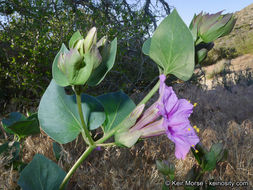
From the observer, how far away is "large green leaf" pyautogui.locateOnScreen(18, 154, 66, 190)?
594 millimetres

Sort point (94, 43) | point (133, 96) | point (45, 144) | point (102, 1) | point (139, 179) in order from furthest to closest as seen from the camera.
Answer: point (102, 1), point (133, 96), point (45, 144), point (139, 179), point (94, 43)

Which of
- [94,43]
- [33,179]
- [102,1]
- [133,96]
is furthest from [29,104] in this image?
[94,43]

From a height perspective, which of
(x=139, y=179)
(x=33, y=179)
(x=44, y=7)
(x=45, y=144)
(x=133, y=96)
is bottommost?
(x=133, y=96)

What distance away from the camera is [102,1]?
9.90ft

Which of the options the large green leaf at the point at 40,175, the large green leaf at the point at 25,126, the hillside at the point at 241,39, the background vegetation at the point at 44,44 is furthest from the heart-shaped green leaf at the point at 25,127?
the hillside at the point at 241,39

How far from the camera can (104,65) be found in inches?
20.1

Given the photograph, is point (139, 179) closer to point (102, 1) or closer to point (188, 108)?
point (188, 108)

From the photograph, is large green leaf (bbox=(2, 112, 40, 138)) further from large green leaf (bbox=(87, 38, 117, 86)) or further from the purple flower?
the purple flower

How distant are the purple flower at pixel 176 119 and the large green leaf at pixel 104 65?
120mm

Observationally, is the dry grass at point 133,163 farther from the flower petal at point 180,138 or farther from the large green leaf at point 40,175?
the flower petal at point 180,138

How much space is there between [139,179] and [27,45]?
184cm

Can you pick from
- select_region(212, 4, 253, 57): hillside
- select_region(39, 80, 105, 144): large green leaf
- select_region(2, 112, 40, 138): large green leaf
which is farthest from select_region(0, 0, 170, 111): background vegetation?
select_region(212, 4, 253, 57): hillside

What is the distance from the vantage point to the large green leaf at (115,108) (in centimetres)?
60

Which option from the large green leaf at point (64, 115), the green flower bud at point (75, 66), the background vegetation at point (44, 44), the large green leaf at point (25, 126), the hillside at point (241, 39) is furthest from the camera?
the hillside at point (241, 39)
